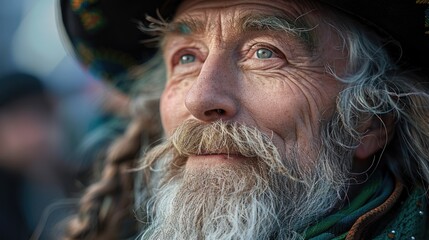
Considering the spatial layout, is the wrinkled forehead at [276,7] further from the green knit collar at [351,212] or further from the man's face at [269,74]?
the green knit collar at [351,212]

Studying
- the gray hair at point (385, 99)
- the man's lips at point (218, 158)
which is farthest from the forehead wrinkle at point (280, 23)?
the man's lips at point (218, 158)

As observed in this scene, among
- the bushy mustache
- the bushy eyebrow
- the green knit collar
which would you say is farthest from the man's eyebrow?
the green knit collar

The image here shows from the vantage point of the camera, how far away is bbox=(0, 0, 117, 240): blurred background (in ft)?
12.9

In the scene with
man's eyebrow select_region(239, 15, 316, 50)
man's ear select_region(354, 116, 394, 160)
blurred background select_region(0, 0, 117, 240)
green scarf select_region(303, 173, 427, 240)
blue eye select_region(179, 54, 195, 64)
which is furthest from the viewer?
blurred background select_region(0, 0, 117, 240)

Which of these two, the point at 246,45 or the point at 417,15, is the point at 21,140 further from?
the point at 417,15

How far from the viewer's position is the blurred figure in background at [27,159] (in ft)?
13.0

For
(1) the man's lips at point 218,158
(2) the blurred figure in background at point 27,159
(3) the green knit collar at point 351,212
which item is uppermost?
(1) the man's lips at point 218,158

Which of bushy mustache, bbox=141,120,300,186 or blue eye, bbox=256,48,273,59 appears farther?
blue eye, bbox=256,48,273,59

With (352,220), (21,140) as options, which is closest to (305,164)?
(352,220)

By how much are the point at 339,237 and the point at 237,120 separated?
0.48 metres

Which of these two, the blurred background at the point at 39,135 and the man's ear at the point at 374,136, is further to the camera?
the blurred background at the point at 39,135

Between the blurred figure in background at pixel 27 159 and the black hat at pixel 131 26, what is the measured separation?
3.97 feet

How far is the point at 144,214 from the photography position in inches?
111

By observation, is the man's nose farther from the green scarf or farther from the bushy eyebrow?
the green scarf
